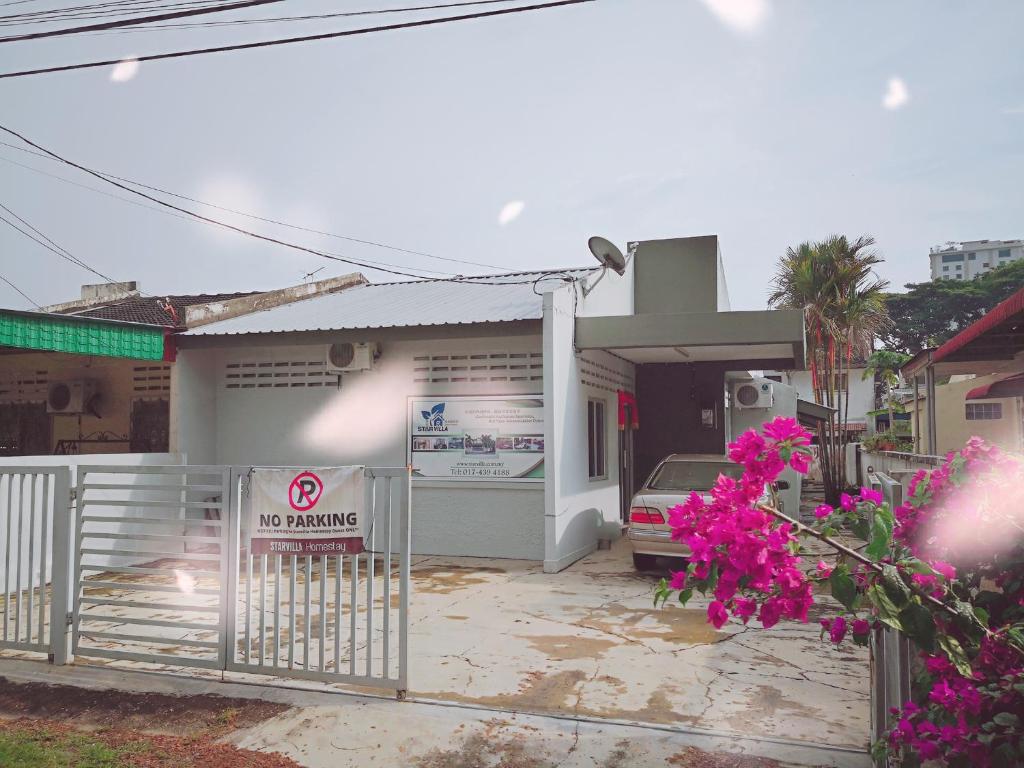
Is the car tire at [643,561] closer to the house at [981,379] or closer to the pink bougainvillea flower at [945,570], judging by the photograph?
the house at [981,379]

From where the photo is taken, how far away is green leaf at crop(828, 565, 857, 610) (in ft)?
7.79

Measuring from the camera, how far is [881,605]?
232cm

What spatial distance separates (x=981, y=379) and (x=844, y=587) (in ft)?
73.9

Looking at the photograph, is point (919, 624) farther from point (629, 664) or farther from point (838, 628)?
point (629, 664)

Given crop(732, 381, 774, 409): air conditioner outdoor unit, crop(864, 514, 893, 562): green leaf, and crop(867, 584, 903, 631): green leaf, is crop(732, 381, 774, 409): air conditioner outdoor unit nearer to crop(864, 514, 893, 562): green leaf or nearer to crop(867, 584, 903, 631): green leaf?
crop(864, 514, 893, 562): green leaf

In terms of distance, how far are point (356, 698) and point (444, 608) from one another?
293cm

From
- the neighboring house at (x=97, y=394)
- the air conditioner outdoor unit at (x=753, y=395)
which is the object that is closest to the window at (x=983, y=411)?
the air conditioner outdoor unit at (x=753, y=395)

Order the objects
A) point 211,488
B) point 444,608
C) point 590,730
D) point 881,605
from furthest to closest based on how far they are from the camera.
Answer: point 444,608 → point 211,488 → point 590,730 → point 881,605

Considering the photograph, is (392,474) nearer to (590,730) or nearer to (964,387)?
(590,730)

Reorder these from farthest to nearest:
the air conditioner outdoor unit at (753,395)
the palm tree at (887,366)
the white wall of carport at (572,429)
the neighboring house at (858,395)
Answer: the neighboring house at (858,395) < the palm tree at (887,366) < the air conditioner outdoor unit at (753,395) < the white wall of carport at (572,429)

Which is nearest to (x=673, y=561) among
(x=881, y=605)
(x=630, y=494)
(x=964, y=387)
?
(x=630, y=494)

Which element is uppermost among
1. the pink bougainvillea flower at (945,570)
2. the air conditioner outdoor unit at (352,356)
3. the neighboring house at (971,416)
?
the air conditioner outdoor unit at (352,356)

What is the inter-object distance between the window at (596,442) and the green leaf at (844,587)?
961 centimetres

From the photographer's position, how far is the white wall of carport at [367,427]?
1107 centimetres
